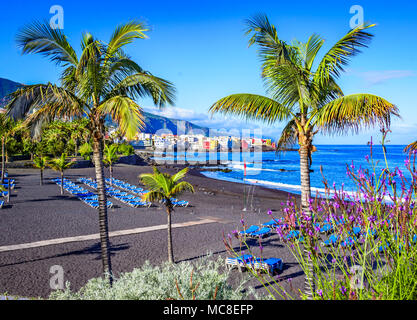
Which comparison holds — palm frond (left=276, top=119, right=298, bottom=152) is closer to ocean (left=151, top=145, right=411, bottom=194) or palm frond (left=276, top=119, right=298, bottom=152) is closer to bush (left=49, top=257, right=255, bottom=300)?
ocean (left=151, top=145, right=411, bottom=194)

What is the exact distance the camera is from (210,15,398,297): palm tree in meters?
6.66

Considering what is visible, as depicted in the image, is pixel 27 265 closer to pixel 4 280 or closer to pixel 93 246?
pixel 4 280

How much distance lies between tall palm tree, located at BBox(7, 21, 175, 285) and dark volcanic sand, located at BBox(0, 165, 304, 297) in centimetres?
307

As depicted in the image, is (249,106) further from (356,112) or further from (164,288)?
(164,288)

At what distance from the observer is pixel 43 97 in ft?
22.8

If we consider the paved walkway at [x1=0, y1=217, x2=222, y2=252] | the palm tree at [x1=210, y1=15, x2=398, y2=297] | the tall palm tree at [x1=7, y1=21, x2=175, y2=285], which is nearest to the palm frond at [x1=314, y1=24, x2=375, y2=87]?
the palm tree at [x1=210, y1=15, x2=398, y2=297]

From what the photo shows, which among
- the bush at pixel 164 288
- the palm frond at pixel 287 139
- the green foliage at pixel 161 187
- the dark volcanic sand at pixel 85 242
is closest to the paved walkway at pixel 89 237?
the dark volcanic sand at pixel 85 242

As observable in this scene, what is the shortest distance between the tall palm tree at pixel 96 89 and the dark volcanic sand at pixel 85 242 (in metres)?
3.07

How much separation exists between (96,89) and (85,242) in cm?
759

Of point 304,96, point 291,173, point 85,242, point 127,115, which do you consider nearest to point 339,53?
point 304,96

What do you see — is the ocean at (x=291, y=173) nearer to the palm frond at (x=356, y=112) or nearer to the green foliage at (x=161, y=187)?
the palm frond at (x=356, y=112)

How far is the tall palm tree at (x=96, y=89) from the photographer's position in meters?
6.92
